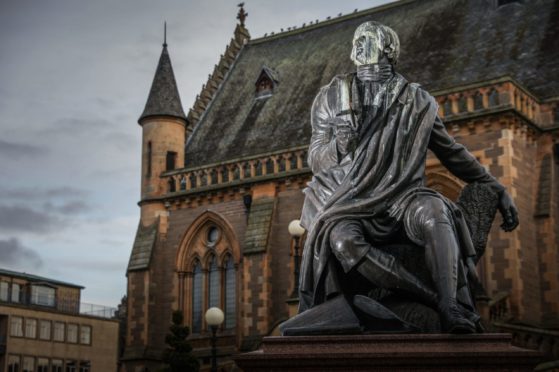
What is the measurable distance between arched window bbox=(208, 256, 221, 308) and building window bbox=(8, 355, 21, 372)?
2927 cm

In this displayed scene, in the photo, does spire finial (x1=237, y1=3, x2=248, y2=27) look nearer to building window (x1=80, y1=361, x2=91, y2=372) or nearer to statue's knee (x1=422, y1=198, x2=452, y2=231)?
building window (x1=80, y1=361, x2=91, y2=372)

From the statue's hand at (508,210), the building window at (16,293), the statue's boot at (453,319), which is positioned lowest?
the statue's boot at (453,319)

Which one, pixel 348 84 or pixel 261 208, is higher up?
pixel 261 208

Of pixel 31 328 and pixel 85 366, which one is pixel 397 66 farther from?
pixel 85 366

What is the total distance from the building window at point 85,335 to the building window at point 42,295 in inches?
108

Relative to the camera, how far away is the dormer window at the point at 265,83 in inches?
1683

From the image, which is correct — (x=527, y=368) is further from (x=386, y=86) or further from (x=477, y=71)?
(x=477, y=71)

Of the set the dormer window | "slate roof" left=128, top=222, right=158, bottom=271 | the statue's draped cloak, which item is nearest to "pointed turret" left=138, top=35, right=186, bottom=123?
the dormer window

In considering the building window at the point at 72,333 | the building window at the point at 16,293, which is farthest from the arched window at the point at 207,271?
the building window at the point at 72,333

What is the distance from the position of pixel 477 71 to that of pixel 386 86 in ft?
91.3

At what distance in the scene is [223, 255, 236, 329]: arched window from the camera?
123 ft

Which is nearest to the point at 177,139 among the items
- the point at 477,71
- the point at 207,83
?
the point at 207,83

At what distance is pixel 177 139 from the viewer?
40.7 meters

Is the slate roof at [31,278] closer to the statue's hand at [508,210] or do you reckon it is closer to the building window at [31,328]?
the building window at [31,328]
